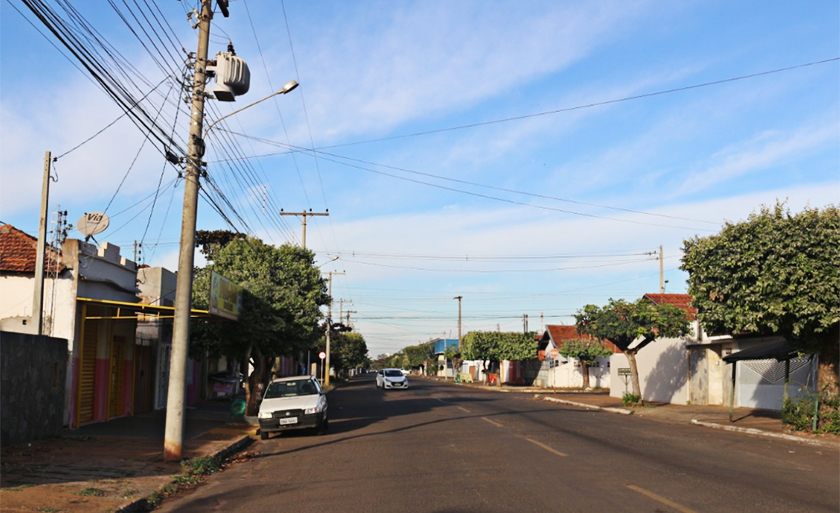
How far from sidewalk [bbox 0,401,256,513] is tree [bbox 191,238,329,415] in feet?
12.0

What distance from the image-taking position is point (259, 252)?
85.2 ft

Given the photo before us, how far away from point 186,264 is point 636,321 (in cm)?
2003

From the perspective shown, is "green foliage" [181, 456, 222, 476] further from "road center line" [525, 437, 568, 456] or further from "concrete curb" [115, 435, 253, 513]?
"road center line" [525, 437, 568, 456]

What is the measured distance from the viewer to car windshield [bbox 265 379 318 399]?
20312 millimetres

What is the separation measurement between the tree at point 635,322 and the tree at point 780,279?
9.34 m


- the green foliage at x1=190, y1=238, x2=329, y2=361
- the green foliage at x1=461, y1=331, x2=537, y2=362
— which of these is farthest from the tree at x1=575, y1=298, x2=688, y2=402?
the green foliage at x1=461, y1=331, x2=537, y2=362

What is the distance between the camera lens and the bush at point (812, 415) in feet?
57.4

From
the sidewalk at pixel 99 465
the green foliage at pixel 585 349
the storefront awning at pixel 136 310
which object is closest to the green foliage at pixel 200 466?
the sidewalk at pixel 99 465

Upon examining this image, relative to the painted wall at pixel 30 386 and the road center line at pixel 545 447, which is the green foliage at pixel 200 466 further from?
the road center line at pixel 545 447

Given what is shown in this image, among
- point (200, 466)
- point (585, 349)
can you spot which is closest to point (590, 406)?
point (585, 349)

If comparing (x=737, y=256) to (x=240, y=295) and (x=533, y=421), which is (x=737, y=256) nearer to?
(x=533, y=421)

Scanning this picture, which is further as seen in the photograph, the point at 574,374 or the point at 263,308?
the point at 574,374

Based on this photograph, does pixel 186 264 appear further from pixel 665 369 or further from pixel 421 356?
pixel 421 356

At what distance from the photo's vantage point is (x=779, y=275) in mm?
16719
